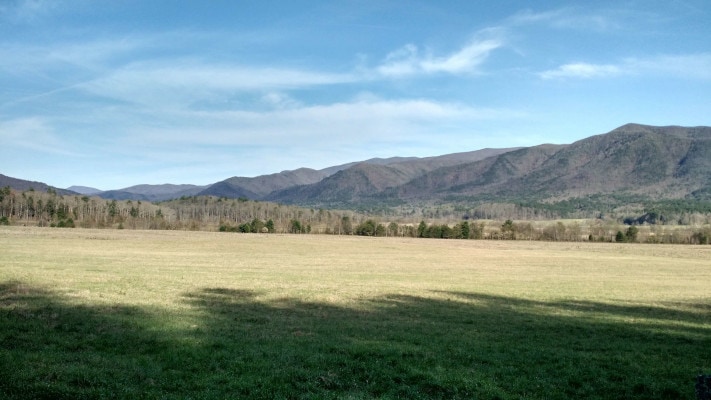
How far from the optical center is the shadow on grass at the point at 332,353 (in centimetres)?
1334

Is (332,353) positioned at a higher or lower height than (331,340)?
higher

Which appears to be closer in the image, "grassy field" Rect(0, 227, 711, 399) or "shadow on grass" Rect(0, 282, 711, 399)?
"shadow on grass" Rect(0, 282, 711, 399)

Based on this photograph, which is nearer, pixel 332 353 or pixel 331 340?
pixel 332 353

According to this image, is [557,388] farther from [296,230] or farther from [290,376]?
[296,230]

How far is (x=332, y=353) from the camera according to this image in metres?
17.1

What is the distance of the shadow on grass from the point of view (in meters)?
13.3

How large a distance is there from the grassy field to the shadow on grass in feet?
0.23

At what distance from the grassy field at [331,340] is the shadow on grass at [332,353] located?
0.23 feet

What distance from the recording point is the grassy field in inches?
535

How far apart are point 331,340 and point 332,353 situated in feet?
7.42

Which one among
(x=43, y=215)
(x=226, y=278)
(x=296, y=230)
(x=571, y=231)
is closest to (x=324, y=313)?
(x=226, y=278)

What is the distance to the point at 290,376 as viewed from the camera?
14.2m

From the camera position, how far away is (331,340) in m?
19.4

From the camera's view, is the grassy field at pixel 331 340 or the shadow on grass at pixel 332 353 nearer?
the shadow on grass at pixel 332 353
